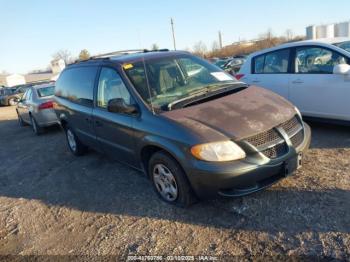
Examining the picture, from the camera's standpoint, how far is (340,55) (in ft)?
17.6

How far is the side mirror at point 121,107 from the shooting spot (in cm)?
402

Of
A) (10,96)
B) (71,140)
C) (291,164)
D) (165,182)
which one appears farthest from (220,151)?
(10,96)

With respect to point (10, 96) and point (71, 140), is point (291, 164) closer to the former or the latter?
point (71, 140)

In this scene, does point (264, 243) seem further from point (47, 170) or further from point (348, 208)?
point (47, 170)

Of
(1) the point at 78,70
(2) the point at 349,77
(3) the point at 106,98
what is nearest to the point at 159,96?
(3) the point at 106,98

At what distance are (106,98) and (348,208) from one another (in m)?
3.28

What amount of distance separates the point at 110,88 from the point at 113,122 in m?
0.52

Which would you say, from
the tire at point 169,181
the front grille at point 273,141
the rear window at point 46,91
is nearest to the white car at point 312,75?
the front grille at point 273,141

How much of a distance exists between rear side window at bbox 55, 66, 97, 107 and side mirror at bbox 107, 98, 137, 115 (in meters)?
1.00

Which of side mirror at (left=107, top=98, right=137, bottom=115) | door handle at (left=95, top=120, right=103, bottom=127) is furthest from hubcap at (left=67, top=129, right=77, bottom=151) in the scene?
side mirror at (left=107, top=98, right=137, bottom=115)

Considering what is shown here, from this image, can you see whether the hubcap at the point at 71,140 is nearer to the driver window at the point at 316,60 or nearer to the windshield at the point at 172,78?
the windshield at the point at 172,78

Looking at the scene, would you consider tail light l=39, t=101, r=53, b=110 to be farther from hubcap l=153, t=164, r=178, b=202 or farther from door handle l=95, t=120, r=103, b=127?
hubcap l=153, t=164, r=178, b=202

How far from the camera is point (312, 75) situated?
5.62 metres

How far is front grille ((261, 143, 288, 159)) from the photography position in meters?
3.37
